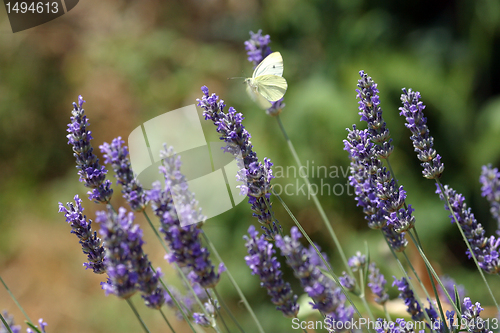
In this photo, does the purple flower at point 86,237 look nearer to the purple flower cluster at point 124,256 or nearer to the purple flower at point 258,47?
the purple flower cluster at point 124,256

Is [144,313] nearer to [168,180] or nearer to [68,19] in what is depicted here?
[168,180]

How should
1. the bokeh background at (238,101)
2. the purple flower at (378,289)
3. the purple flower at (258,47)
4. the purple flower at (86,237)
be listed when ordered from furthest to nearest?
the bokeh background at (238,101) < the purple flower at (258,47) < the purple flower at (378,289) < the purple flower at (86,237)

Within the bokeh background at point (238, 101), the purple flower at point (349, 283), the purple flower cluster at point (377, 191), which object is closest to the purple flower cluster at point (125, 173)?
the purple flower cluster at point (377, 191)

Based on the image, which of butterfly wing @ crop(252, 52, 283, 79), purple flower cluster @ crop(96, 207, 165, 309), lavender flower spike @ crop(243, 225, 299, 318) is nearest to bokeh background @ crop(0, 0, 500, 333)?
lavender flower spike @ crop(243, 225, 299, 318)

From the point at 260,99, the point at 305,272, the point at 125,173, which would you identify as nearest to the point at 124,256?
the point at 125,173

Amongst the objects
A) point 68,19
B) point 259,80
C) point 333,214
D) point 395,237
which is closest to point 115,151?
point 395,237

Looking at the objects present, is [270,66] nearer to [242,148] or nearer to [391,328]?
[242,148]
